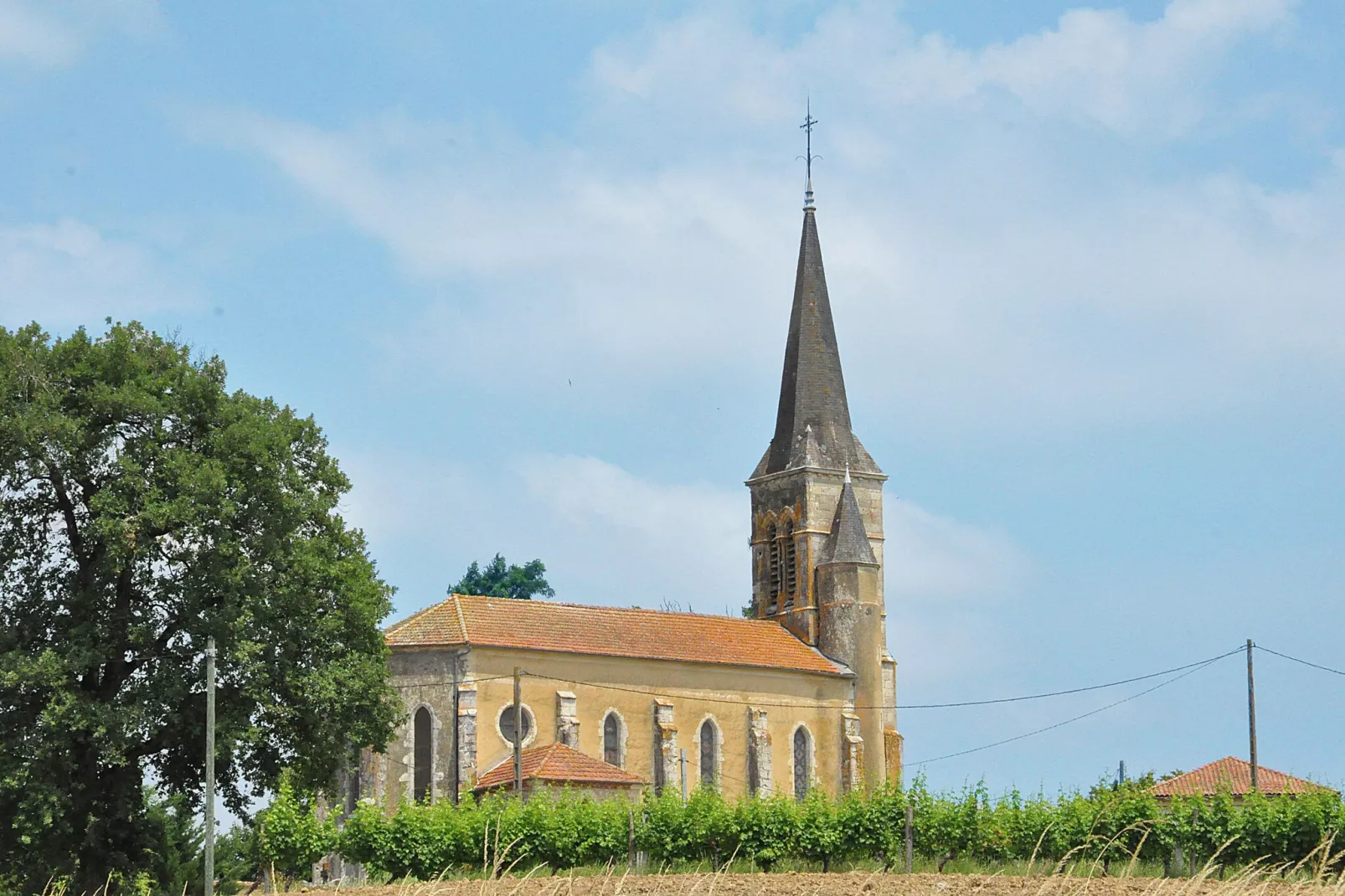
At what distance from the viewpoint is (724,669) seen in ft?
187

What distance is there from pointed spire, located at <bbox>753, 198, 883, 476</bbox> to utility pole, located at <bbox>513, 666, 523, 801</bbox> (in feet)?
60.7

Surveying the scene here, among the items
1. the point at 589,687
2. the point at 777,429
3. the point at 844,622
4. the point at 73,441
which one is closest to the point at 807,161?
the point at 777,429

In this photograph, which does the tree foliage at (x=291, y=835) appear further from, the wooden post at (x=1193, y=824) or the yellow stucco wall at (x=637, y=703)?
the wooden post at (x=1193, y=824)

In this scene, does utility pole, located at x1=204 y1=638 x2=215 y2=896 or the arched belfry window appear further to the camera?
the arched belfry window

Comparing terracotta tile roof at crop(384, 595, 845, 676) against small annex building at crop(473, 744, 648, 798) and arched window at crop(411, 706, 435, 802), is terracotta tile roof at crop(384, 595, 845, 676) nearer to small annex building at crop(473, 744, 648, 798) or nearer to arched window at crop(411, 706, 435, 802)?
arched window at crop(411, 706, 435, 802)

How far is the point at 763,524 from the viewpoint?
67.4m

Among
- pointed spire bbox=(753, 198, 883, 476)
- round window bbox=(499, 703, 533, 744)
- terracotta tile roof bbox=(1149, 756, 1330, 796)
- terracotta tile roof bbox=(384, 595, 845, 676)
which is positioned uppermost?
pointed spire bbox=(753, 198, 883, 476)

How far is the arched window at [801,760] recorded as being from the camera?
192ft

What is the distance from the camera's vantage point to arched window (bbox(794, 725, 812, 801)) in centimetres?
5850

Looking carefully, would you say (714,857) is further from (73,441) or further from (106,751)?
(73,441)

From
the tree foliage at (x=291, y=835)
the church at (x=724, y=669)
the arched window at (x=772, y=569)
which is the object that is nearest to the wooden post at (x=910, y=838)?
the church at (x=724, y=669)

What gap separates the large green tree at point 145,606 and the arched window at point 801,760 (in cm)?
2262

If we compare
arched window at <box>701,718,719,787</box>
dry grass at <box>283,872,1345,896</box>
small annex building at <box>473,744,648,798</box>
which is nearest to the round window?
small annex building at <box>473,744,648,798</box>

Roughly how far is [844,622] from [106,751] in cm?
3204
